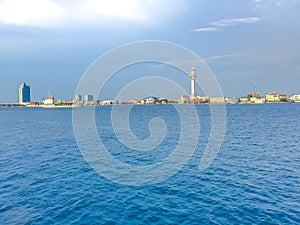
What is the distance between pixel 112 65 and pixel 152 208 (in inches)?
385

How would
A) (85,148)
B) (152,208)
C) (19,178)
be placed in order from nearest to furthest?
(152,208), (19,178), (85,148)

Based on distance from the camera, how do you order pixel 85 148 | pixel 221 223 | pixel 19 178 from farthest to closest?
pixel 85 148, pixel 19 178, pixel 221 223

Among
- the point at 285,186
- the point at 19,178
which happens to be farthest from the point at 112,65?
the point at 285,186

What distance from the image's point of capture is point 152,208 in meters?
14.9

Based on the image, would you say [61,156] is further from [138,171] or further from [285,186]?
[285,186]

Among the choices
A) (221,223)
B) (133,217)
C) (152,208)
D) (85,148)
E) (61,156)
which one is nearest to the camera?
(221,223)

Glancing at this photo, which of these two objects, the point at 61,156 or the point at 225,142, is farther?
the point at 225,142

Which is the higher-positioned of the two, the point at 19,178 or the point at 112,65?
the point at 112,65

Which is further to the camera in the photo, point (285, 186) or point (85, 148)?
point (85, 148)

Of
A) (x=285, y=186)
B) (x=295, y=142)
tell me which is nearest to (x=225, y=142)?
(x=295, y=142)

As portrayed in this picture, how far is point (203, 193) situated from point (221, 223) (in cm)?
425

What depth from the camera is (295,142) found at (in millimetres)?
36062

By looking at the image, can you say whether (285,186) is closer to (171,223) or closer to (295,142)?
(171,223)

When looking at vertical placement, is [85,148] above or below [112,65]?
below
